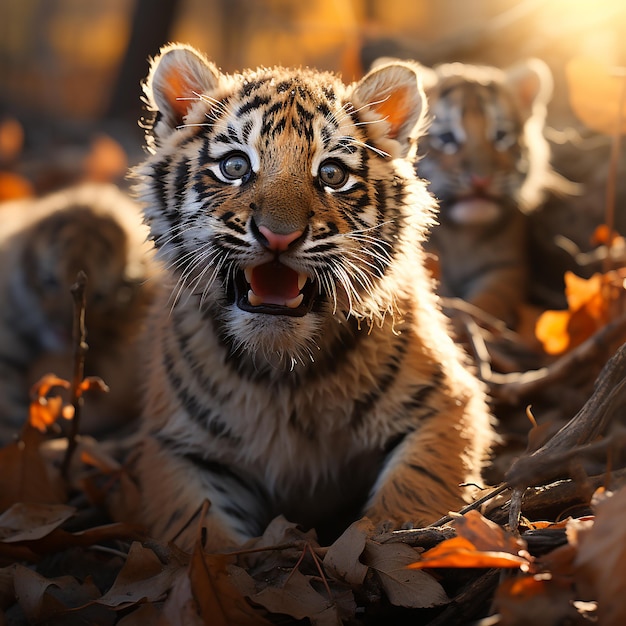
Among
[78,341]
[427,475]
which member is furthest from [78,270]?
[427,475]

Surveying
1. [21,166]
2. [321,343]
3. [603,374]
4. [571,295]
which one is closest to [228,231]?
[321,343]

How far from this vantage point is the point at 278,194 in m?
1.79

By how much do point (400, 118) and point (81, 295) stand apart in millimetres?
933

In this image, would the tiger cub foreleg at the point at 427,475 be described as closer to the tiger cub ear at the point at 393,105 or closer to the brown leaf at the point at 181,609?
the brown leaf at the point at 181,609

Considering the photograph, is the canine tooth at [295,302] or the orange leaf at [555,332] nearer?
the canine tooth at [295,302]

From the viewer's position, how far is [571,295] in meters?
2.69

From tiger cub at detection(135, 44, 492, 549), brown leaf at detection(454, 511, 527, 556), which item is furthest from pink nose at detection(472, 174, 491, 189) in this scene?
brown leaf at detection(454, 511, 527, 556)

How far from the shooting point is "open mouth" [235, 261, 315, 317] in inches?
71.4

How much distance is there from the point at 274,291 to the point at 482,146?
265 centimetres

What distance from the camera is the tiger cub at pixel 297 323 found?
188cm

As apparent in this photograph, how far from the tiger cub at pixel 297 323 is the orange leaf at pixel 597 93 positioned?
0.74 meters

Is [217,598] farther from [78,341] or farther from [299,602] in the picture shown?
[78,341]

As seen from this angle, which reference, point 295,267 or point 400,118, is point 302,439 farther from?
point 400,118

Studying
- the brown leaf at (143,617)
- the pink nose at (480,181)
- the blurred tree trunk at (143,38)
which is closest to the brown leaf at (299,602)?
the brown leaf at (143,617)
